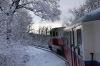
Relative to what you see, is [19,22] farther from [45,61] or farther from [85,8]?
[85,8]

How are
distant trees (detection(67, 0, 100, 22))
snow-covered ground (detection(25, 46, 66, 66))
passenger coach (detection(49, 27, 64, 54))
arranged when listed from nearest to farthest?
snow-covered ground (detection(25, 46, 66, 66)) → passenger coach (detection(49, 27, 64, 54)) → distant trees (detection(67, 0, 100, 22))

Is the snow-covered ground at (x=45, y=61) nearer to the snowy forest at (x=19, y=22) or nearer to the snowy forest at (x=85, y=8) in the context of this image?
the snowy forest at (x=19, y=22)

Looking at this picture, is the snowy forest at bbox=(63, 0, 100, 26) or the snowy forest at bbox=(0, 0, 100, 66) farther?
the snowy forest at bbox=(63, 0, 100, 26)

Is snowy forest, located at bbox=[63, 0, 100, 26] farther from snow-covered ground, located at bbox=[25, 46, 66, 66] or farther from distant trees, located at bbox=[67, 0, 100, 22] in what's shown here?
snow-covered ground, located at bbox=[25, 46, 66, 66]

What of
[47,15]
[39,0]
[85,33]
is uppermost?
[39,0]

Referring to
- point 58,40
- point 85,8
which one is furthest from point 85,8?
point 58,40

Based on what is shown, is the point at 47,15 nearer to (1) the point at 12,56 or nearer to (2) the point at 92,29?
(1) the point at 12,56

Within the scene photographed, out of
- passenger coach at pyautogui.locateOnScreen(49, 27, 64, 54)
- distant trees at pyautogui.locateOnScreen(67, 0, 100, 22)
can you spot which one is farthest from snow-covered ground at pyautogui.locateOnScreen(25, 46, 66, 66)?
distant trees at pyautogui.locateOnScreen(67, 0, 100, 22)

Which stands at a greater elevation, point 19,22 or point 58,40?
point 19,22

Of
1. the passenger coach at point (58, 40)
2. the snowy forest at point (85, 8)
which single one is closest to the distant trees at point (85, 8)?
the snowy forest at point (85, 8)

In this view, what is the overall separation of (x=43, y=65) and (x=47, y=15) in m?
8.88

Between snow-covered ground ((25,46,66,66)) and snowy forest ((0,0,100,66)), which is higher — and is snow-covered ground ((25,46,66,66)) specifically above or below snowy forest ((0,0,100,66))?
below

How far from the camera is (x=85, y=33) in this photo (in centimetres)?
493

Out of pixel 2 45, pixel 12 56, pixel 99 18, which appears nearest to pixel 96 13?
pixel 99 18
